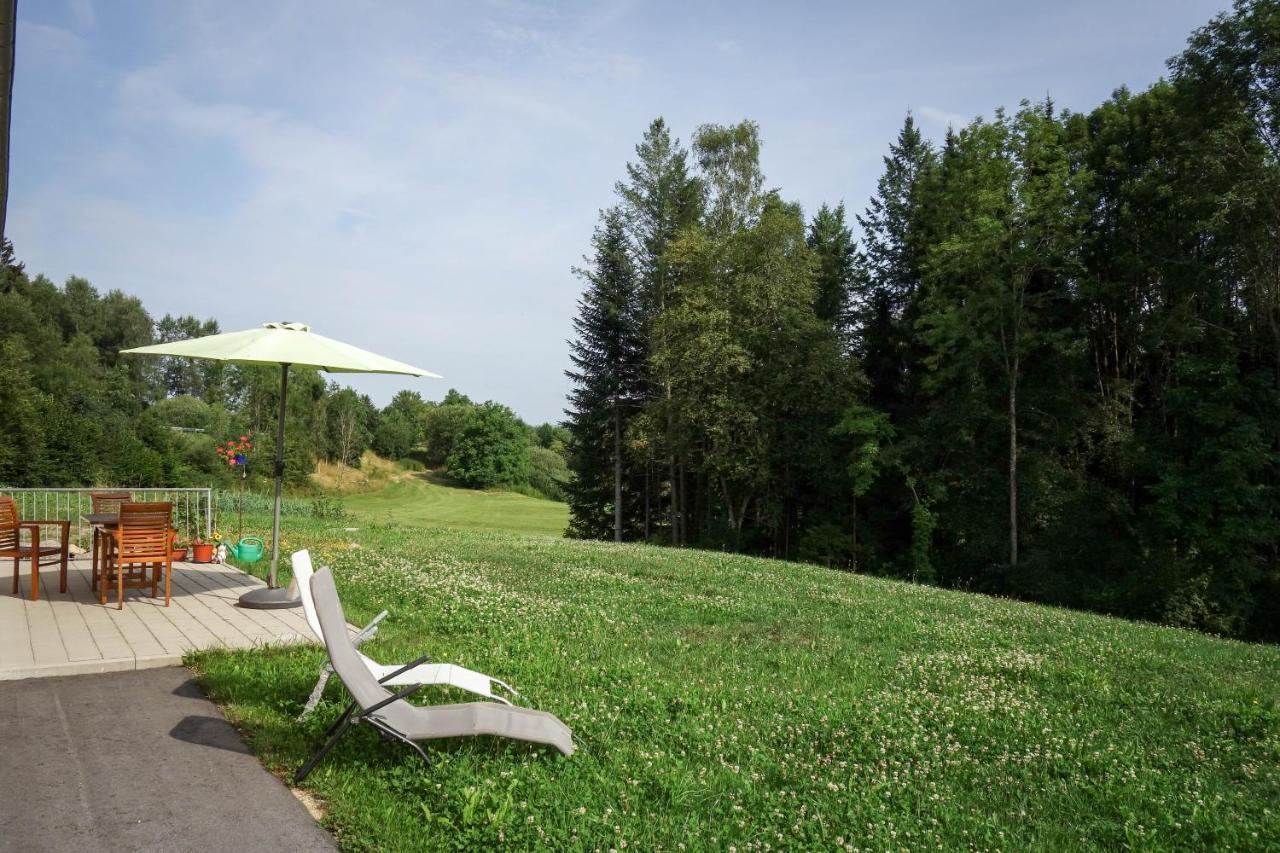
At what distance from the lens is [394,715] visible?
4293 mm

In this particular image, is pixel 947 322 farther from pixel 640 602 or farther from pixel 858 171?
pixel 640 602

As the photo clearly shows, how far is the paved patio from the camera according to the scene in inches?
236

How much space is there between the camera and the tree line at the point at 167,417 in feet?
96.9

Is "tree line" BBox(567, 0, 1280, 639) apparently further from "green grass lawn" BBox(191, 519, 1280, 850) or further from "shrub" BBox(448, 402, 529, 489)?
"shrub" BBox(448, 402, 529, 489)

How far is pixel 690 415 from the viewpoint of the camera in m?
27.8

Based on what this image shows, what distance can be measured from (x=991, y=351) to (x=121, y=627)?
23.8 metres

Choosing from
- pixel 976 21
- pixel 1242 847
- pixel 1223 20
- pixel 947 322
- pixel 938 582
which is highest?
pixel 1223 20

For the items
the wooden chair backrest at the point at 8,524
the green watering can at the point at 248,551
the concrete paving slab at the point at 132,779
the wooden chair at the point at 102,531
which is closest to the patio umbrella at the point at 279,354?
the wooden chair at the point at 102,531

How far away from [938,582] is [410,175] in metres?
21.4

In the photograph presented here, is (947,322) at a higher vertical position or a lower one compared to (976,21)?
lower

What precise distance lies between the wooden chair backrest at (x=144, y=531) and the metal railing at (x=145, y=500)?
295cm

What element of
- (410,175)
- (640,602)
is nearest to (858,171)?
(410,175)

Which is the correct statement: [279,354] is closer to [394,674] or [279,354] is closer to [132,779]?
[394,674]

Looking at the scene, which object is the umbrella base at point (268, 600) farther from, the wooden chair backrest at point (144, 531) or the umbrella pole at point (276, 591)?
the wooden chair backrest at point (144, 531)
